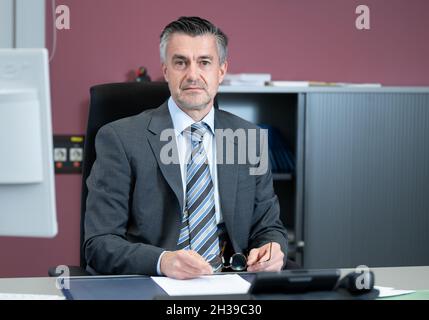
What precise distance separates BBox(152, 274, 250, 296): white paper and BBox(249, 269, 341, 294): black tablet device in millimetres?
150

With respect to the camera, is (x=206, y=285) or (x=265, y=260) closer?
(x=206, y=285)

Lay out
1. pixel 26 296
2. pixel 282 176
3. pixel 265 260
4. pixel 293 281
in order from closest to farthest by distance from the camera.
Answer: pixel 293 281, pixel 26 296, pixel 265 260, pixel 282 176

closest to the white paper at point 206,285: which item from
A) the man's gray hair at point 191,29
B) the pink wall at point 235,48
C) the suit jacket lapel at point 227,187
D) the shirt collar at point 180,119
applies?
the suit jacket lapel at point 227,187

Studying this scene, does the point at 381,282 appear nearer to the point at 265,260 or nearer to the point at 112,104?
the point at 265,260

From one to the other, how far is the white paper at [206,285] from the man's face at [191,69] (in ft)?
1.90

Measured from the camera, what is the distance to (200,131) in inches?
75.4

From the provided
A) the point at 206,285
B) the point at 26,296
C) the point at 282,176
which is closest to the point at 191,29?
the point at 206,285

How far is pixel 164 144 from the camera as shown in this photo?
187 centimetres

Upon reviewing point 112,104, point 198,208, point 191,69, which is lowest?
point 198,208

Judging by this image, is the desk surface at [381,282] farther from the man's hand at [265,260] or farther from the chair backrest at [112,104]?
the chair backrest at [112,104]

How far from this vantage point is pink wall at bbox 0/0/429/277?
315cm

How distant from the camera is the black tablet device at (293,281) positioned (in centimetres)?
119

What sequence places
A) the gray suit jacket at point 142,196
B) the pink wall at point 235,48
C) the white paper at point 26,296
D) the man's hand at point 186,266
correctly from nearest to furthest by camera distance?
the white paper at point 26,296 → the man's hand at point 186,266 → the gray suit jacket at point 142,196 → the pink wall at point 235,48

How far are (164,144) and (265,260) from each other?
441 mm
